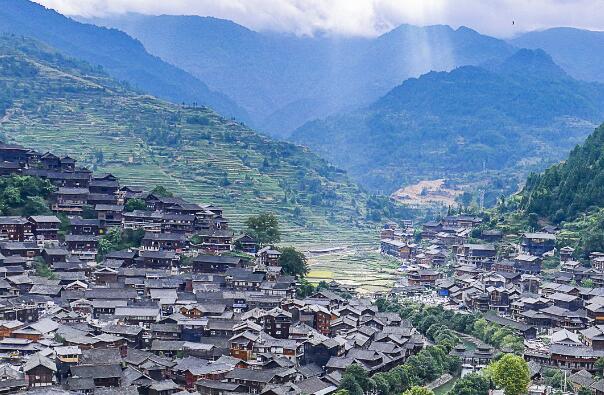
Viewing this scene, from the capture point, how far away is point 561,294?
43562mm

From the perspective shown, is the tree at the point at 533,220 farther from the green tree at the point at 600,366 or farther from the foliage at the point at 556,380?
the foliage at the point at 556,380

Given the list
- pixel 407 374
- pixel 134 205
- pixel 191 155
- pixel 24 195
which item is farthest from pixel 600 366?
pixel 191 155

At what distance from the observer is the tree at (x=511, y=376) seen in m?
32.4

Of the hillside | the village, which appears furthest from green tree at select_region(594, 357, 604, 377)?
the hillside

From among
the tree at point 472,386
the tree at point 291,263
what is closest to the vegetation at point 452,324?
the tree at point 291,263

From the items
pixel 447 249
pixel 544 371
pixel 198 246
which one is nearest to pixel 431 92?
pixel 447 249

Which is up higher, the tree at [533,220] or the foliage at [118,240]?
the tree at [533,220]

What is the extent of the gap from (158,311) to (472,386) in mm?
11010

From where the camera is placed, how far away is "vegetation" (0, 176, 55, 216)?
4566cm

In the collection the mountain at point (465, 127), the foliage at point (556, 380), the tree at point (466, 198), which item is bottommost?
the foliage at point (556, 380)

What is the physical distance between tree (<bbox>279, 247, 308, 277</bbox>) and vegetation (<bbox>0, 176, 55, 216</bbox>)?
1000 cm

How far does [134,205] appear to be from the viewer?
48469mm

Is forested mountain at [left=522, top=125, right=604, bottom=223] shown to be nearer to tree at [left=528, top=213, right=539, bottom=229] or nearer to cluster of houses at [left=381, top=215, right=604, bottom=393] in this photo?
tree at [left=528, top=213, right=539, bottom=229]

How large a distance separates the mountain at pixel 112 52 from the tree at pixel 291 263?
100132 mm
